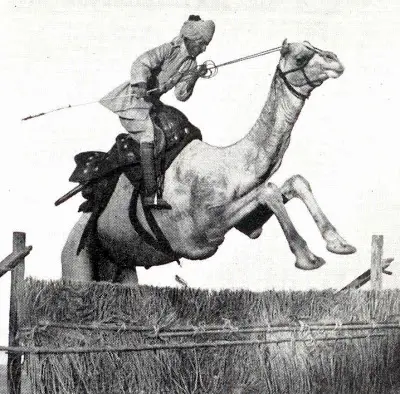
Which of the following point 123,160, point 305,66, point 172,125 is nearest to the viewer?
point 305,66

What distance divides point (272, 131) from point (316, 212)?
96 centimetres

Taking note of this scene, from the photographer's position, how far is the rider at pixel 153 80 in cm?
1078

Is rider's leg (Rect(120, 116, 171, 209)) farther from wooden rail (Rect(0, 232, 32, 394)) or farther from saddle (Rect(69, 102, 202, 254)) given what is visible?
wooden rail (Rect(0, 232, 32, 394))

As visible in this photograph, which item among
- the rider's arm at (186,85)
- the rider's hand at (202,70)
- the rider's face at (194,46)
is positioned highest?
the rider's face at (194,46)

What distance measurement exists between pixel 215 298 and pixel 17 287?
192 cm

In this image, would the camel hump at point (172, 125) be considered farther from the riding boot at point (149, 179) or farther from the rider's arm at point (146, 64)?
the rider's arm at point (146, 64)

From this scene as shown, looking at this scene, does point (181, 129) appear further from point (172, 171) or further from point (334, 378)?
point (334, 378)

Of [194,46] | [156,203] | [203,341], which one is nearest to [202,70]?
[194,46]

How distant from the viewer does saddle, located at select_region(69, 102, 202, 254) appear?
1098 centimetres

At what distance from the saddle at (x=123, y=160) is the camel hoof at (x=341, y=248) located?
2061 millimetres

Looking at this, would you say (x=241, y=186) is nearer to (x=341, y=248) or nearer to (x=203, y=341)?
(x=341, y=248)

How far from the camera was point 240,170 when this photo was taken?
10.7 metres

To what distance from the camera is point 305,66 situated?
10.2 meters

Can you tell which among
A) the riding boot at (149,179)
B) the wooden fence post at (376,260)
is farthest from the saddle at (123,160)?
the wooden fence post at (376,260)
